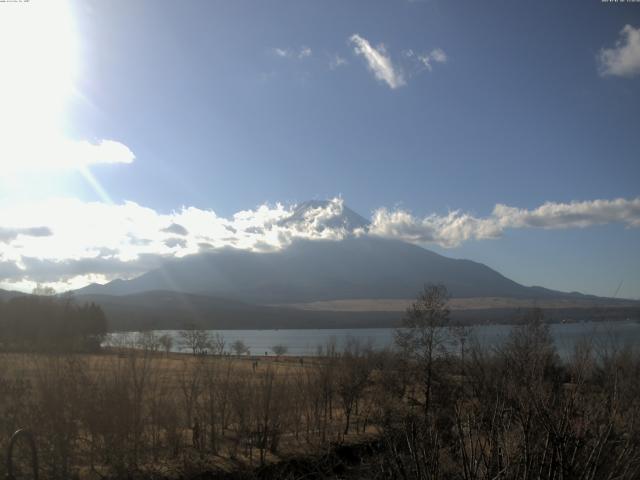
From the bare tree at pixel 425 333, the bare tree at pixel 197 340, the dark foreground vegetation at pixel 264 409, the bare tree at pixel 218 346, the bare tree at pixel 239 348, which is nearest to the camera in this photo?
the dark foreground vegetation at pixel 264 409

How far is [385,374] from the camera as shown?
36.8 meters

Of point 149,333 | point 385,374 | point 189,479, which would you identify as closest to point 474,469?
point 189,479

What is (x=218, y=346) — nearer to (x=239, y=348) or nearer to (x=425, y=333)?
(x=425, y=333)

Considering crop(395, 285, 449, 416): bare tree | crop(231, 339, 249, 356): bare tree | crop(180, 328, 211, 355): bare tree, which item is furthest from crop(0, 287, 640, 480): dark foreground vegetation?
crop(231, 339, 249, 356): bare tree

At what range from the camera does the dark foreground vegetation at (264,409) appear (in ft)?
29.0

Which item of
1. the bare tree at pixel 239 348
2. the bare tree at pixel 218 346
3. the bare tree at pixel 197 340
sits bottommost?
the bare tree at pixel 239 348

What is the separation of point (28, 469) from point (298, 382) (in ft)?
49.3

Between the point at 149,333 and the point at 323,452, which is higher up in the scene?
the point at 149,333

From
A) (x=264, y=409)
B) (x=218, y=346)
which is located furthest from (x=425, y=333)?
(x=264, y=409)

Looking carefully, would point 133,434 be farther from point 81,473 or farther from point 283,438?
point 283,438

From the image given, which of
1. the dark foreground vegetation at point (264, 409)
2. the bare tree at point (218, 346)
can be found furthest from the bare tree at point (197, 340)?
the dark foreground vegetation at point (264, 409)

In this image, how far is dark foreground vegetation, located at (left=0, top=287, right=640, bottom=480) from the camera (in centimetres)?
884

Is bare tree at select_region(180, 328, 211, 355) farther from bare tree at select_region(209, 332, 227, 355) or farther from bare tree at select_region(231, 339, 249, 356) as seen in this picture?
bare tree at select_region(209, 332, 227, 355)

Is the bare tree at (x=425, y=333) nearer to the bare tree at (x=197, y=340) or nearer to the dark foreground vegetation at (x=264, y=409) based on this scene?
the dark foreground vegetation at (x=264, y=409)
